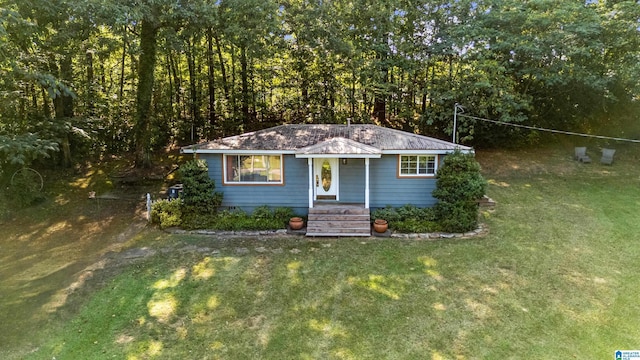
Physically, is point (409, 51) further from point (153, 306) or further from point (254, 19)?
point (153, 306)

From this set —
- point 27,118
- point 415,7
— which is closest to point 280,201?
point 27,118

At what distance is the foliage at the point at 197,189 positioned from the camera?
38.2ft

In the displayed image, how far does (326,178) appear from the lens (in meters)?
12.4

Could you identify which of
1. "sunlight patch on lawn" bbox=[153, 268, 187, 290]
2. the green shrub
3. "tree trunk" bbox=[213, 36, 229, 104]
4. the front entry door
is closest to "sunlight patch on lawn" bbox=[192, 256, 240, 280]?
"sunlight patch on lawn" bbox=[153, 268, 187, 290]

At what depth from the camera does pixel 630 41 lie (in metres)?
15.4

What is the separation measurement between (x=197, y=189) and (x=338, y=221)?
15.0 feet

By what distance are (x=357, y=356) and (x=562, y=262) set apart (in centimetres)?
621

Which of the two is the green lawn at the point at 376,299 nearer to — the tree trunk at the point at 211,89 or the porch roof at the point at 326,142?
the porch roof at the point at 326,142

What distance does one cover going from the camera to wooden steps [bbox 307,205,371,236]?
437 inches

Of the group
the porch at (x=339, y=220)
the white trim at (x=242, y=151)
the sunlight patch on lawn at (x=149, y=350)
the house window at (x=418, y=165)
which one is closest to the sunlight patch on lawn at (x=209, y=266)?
the sunlight patch on lawn at (x=149, y=350)

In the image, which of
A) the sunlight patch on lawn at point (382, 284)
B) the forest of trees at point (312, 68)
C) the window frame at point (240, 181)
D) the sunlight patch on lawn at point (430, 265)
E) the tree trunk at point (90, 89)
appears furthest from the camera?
the tree trunk at point (90, 89)

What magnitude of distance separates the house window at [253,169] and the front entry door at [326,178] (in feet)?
4.07

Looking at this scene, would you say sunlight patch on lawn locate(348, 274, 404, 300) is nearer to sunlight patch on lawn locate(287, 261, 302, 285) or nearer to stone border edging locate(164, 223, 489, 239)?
sunlight patch on lawn locate(287, 261, 302, 285)

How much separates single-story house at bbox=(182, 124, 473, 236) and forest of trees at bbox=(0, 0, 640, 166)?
508 cm
